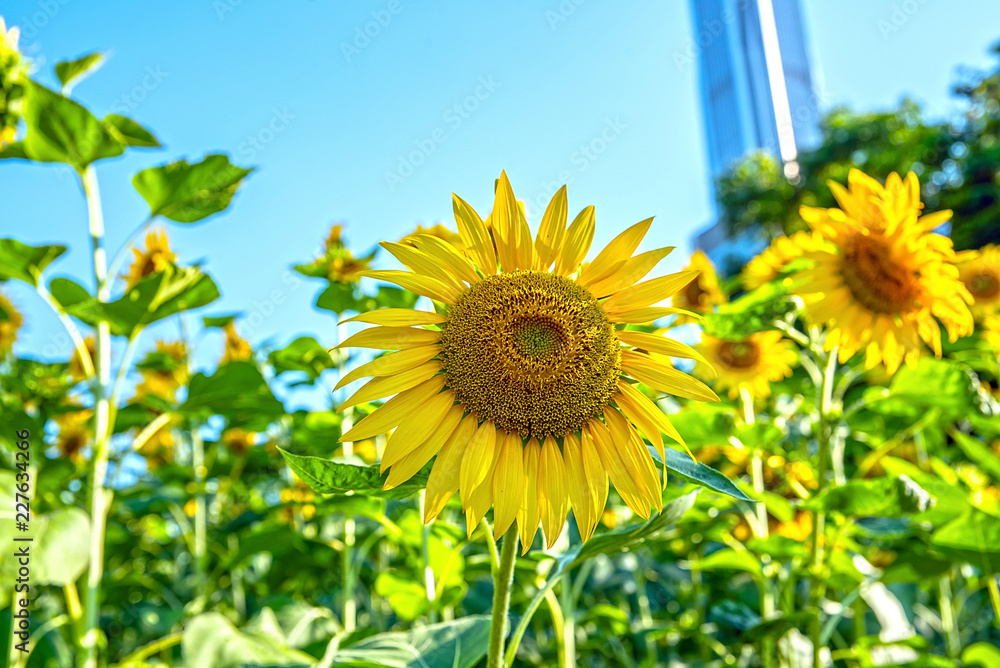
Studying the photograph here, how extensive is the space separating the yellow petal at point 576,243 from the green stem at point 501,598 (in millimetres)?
334

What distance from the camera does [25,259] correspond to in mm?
1581

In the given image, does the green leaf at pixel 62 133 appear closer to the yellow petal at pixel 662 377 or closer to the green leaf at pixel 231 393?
the green leaf at pixel 231 393

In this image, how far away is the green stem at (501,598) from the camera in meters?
0.83

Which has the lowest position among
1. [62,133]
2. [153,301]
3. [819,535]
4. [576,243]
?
[819,535]

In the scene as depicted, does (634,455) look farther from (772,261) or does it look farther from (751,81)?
(751,81)

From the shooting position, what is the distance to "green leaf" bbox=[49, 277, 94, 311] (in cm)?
167

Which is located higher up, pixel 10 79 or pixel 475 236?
pixel 10 79

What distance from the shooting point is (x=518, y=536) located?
87 centimetres

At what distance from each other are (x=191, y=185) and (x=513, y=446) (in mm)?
1127

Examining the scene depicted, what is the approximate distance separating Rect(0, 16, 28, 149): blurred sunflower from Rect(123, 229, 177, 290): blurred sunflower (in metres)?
0.56

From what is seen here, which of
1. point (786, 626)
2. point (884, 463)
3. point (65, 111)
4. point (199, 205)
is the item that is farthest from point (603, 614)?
point (65, 111)

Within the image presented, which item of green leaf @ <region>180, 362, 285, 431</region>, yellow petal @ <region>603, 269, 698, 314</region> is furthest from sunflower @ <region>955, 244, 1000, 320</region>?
green leaf @ <region>180, 362, 285, 431</region>

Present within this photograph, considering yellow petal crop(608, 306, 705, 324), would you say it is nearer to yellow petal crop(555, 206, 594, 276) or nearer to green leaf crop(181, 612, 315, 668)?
yellow petal crop(555, 206, 594, 276)

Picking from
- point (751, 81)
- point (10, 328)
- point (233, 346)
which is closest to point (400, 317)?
point (233, 346)
